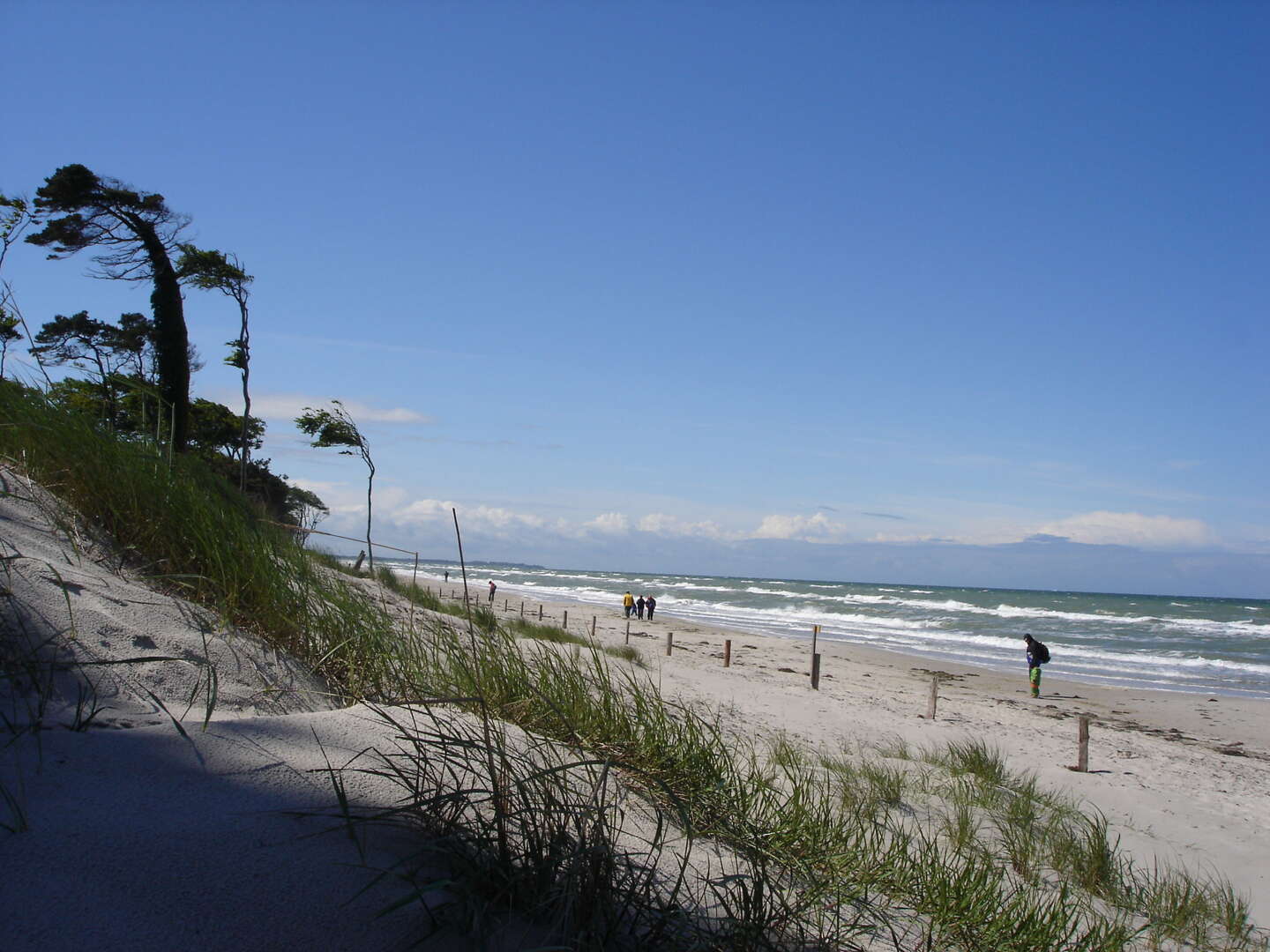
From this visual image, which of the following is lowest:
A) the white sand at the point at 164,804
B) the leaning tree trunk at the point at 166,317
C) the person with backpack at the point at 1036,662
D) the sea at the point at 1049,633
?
the sea at the point at 1049,633

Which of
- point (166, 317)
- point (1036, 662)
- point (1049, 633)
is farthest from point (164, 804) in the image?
point (1049, 633)

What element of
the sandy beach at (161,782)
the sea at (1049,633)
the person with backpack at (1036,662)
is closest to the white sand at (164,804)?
the sandy beach at (161,782)

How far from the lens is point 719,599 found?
71125 millimetres

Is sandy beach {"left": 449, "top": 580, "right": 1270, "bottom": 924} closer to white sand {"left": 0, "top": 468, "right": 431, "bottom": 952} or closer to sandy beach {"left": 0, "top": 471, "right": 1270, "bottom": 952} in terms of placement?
sandy beach {"left": 0, "top": 471, "right": 1270, "bottom": 952}

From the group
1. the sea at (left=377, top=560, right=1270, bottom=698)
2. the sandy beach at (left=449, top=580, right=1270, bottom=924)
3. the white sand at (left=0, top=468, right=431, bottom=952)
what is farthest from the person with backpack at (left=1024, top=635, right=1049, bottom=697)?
the white sand at (left=0, top=468, right=431, bottom=952)

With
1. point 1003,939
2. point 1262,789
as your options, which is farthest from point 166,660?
point 1262,789

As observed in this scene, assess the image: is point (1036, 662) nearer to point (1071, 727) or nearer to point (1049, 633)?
point (1071, 727)

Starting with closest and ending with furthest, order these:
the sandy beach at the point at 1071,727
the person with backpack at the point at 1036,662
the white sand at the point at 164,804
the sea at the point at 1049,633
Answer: the white sand at the point at 164,804 → the sandy beach at the point at 1071,727 → the person with backpack at the point at 1036,662 → the sea at the point at 1049,633

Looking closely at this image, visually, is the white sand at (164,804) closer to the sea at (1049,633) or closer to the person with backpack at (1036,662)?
the sea at (1049,633)

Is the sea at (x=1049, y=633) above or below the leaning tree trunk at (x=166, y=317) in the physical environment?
below

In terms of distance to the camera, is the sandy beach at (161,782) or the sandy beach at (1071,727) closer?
the sandy beach at (161,782)

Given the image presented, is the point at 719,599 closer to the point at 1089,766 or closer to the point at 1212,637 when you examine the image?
the point at 1212,637

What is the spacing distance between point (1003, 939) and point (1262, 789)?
48.5 feet

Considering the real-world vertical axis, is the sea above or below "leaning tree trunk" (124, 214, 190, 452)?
below
